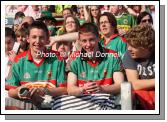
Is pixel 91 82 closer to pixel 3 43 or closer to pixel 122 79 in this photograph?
pixel 122 79

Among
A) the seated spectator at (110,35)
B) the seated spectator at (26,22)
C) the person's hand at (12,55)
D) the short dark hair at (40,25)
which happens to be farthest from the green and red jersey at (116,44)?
the person's hand at (12,55)

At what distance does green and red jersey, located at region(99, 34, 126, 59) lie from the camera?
316 cm

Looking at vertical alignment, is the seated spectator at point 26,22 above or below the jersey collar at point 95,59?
above

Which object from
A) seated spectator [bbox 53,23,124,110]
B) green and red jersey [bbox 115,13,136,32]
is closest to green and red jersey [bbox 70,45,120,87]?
seated spectator [bbox 53,23,124,110]

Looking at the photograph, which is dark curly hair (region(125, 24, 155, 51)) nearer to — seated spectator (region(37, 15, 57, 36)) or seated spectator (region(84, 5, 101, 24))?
seated spectator (region(84, 5, 101, 24))

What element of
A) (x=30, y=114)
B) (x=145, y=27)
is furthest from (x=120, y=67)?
(x=30, y=114)

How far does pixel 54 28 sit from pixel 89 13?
30 cm

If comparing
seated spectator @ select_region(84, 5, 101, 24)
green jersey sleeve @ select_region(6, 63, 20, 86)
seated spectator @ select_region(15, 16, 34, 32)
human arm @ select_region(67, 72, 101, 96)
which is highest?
seated spectator @ select_region(84, 5, 101, 24)

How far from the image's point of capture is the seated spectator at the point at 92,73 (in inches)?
123

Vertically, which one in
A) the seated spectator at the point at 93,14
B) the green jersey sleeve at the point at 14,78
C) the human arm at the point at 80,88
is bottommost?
the human arm at the point at 80,88

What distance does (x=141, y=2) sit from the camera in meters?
3.16

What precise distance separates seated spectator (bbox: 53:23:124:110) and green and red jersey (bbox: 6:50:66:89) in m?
0.09

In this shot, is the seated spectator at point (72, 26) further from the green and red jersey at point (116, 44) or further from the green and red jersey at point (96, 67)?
the green and red jersey at point (116, 44)

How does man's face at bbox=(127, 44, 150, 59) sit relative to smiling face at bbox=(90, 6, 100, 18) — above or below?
below
